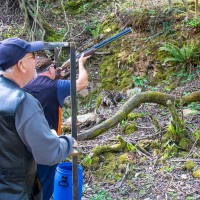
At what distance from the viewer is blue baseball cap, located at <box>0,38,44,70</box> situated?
2539 mm

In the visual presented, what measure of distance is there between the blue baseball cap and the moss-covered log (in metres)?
3.34

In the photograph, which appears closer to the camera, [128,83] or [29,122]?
[29,122]

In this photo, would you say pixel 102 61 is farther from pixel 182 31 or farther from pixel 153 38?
pixel 182 31

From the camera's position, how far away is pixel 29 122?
2.39 m

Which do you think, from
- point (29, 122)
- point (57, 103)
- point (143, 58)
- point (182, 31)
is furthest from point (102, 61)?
point (29, 122)

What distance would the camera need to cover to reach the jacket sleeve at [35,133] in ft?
7.86

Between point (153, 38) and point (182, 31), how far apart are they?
67 cm

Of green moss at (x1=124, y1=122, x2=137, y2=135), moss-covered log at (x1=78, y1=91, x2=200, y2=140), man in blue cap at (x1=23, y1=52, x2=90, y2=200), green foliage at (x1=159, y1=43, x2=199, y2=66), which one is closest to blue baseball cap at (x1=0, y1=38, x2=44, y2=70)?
man in blue cap at (x1=23, y1=52, x2=90, y2=200)

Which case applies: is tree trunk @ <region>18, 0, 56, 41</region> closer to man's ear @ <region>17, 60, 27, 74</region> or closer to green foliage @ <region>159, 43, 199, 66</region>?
green foliage @ <region>159, 43, 199, 66</region>

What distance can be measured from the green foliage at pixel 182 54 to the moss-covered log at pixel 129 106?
142 cm

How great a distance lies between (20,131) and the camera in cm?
242

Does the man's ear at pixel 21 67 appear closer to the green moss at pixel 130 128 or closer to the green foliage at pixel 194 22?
the green moss at pixel 130 128

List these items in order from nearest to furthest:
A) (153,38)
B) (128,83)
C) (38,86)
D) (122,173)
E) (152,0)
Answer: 1. (38,86)
2. (122,173)
3. (128,83)
4. (153,38)
5. (152,0)

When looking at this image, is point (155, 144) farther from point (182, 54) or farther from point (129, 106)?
point (182, 54)
